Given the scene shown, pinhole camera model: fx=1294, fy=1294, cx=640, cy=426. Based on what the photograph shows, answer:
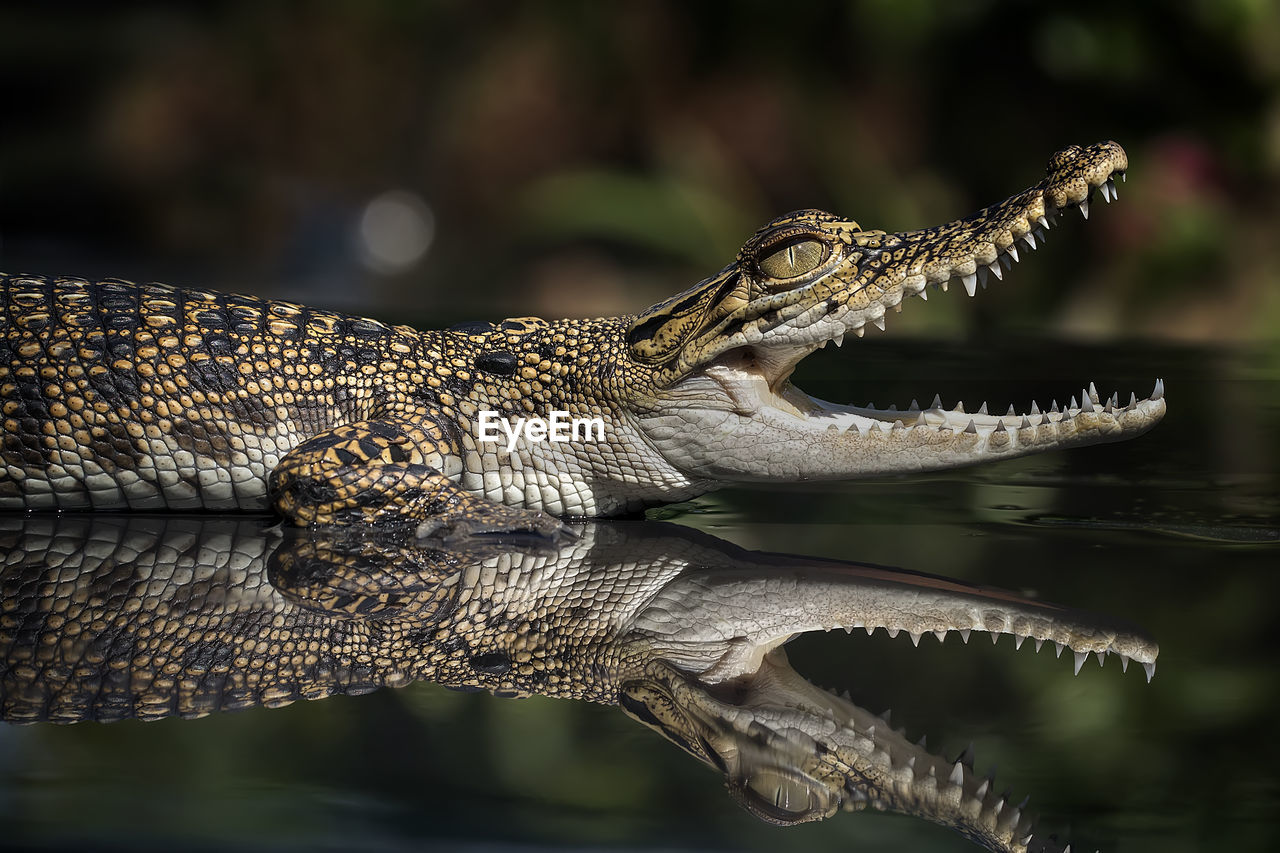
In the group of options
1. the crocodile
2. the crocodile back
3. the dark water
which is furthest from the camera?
the crocodile back

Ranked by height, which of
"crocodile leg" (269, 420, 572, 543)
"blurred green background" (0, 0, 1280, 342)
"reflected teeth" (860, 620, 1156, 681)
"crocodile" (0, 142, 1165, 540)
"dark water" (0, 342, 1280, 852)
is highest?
"blurred green background" (0, 0, 1280, 342)

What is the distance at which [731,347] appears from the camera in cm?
346

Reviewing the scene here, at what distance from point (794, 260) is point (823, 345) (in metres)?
0.24

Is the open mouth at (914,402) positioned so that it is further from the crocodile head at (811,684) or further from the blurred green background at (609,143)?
→ the blurred green background at (609,143)

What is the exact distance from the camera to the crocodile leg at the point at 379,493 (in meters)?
3.40

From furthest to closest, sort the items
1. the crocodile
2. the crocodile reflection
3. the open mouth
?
the crocodile → the open mouth → the crocodile reflection

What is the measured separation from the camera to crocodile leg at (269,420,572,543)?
340 centimetres

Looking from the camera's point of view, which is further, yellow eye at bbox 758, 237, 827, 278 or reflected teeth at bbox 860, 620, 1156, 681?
yellow eye at bbox 758, 237, 827, 278

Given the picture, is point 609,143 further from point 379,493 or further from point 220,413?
point 379,493

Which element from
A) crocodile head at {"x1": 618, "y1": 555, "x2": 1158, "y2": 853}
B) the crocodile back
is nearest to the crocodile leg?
the crocodile back

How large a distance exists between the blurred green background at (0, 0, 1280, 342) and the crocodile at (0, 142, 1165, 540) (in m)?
4.91

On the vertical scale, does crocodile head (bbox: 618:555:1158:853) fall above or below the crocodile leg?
below

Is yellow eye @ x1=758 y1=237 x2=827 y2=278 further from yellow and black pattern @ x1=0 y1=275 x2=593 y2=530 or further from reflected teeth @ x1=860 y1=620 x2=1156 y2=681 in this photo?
reflected teeth @ x1=860 y1=620 x2=1156 y2=681

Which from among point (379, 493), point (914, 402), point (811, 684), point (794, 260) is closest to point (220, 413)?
point (379, 493)
